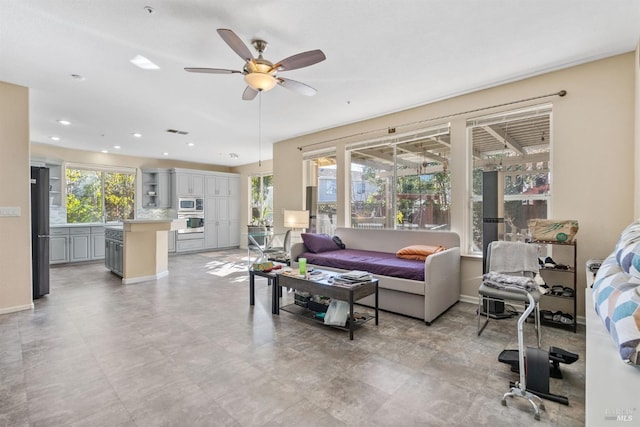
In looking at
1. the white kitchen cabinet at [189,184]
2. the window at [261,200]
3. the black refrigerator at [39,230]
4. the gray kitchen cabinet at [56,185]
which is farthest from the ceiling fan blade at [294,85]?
the gray kitchen cabinet at [56,185]

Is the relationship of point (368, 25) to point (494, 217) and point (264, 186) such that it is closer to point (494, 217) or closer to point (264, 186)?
point (494, 217)

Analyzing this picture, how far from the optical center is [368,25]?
2506 millimetres

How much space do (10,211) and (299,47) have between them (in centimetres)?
381

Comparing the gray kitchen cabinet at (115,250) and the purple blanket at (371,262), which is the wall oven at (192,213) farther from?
the purple blanket at (371,262)

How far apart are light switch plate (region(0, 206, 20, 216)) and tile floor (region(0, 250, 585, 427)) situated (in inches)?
45.3

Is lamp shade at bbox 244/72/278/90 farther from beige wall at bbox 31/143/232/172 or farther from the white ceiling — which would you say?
beige wall at bbox 31/143/232/172

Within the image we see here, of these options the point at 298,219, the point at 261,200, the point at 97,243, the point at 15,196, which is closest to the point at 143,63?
the point at 15,196

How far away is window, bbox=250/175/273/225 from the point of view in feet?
29.1

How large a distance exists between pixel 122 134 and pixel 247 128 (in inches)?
97.1

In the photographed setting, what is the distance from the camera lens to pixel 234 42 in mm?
2199

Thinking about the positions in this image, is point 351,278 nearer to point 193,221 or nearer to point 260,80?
point 260,80

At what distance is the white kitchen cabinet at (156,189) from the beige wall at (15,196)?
4.52 meters

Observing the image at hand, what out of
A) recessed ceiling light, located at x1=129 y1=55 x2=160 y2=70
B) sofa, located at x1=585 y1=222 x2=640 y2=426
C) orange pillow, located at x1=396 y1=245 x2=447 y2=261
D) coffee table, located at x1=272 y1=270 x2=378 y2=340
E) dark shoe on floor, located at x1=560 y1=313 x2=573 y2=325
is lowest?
dark shoe on floor, located at x1=560 y1=313 x2=573 y2=325

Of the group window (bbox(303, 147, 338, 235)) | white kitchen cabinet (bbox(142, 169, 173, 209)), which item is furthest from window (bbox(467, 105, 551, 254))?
white kitchen cabinet (bbox(142, 169, 173, 209))
